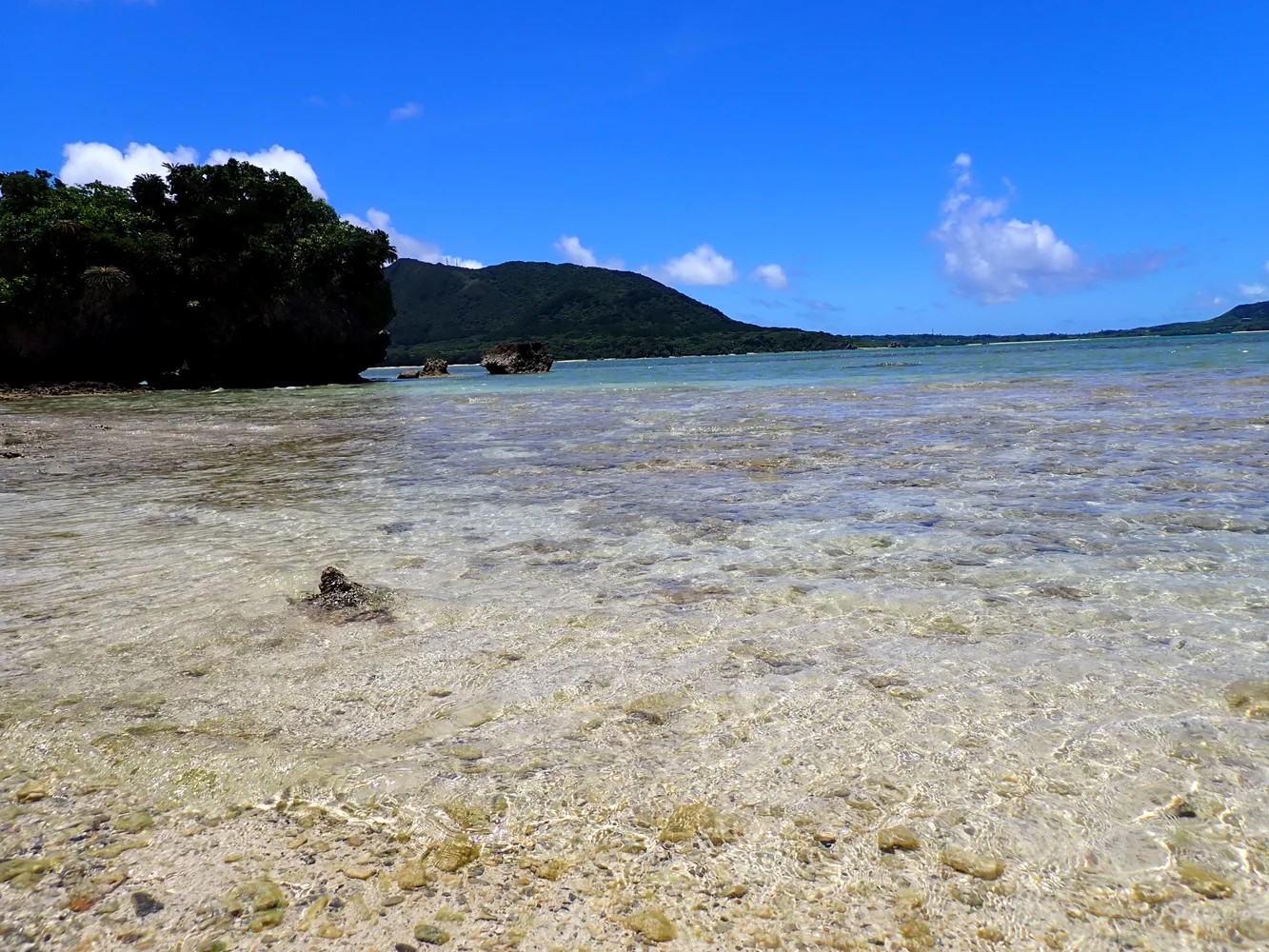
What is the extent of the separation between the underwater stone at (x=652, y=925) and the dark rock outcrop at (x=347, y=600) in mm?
2356

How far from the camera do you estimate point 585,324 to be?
538ft

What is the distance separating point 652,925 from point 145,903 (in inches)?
46.8

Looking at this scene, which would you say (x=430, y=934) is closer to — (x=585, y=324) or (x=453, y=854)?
(x=453, y=854)

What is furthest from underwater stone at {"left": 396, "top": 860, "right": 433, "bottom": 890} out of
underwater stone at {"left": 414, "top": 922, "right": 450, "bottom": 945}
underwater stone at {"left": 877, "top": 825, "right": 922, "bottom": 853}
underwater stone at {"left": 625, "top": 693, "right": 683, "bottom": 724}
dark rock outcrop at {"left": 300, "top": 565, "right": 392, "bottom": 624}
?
dark rock outcrop at {"left": 300, "top": 565, "right": 392, "bottom": 624}

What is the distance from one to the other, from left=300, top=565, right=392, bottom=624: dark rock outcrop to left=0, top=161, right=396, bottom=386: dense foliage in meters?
44.8

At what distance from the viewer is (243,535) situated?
5648 millimetres

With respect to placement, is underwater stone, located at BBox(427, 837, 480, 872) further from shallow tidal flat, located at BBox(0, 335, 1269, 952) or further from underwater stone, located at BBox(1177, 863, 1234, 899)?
underwater stone, located at BBox(1177, 863, 1234, 899)

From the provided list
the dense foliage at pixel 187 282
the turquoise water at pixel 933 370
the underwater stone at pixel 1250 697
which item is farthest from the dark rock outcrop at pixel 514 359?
the underwater stone at pixel 1250 697

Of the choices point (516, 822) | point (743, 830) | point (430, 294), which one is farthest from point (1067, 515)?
point (430, 294)

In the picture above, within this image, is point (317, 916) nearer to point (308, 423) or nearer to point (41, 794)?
point (41, 794)

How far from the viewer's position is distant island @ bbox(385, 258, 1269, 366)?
440 ft

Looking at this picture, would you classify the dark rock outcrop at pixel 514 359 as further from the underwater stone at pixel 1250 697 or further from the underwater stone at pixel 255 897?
the underwater stone at pixel 255 897

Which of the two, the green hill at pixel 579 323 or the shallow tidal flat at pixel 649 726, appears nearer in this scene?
the shallow tidal flat at pixel 649 726

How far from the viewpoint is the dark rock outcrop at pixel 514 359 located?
5747cm
